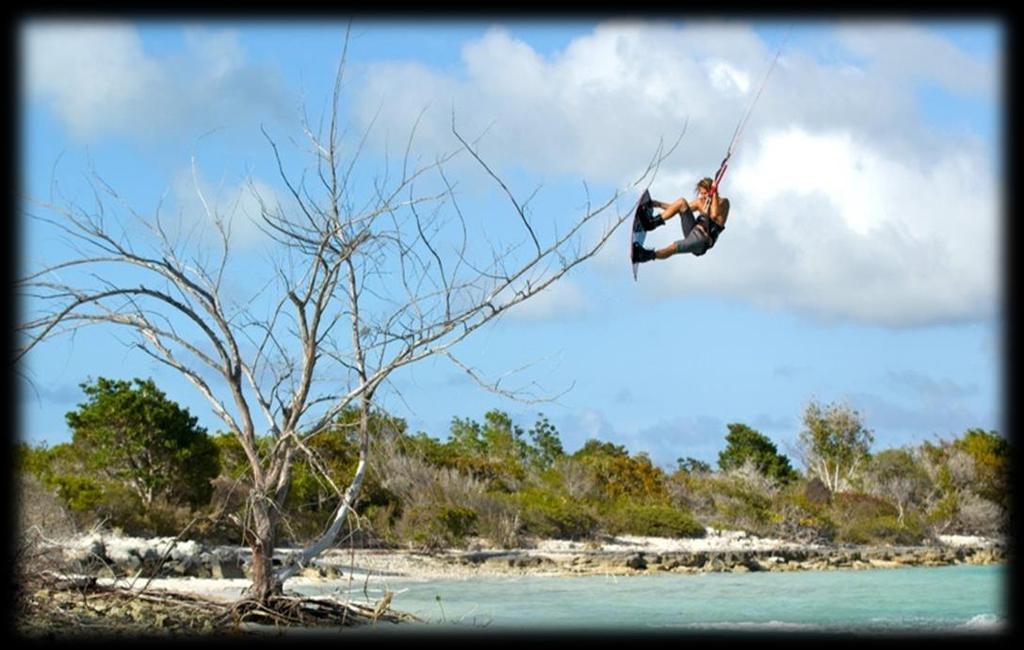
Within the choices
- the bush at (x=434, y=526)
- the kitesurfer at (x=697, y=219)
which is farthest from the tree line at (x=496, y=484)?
the kitesurfer at (x=697, y=219)

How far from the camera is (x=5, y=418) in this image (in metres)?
7.72

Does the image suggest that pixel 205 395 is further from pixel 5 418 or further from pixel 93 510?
pixel 93 510

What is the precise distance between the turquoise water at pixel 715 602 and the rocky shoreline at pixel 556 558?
0.91 metres

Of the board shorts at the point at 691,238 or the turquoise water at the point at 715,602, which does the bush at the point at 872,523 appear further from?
the board shorts at the point at 691,238

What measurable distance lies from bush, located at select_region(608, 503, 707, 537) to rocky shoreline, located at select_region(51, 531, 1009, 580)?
440mm

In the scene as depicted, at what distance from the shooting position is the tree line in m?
22.9

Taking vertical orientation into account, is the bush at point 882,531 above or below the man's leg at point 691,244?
below

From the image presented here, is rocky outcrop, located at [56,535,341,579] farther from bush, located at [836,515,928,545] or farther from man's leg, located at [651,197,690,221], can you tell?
bush, located at [836,515,928,545]

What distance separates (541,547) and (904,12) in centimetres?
2528

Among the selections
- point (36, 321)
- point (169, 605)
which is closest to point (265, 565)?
point (169, 605)

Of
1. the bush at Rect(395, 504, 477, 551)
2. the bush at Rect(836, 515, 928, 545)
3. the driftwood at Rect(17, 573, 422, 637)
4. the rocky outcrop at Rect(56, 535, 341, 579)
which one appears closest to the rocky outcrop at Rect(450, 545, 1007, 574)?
the bush at Rect(395, 504, 477, 551)

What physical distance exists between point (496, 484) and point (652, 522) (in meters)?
4.22

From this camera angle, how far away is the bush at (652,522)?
32.5 m

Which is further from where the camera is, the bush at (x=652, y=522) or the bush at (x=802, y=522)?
the bush at (x=802, y=522)
